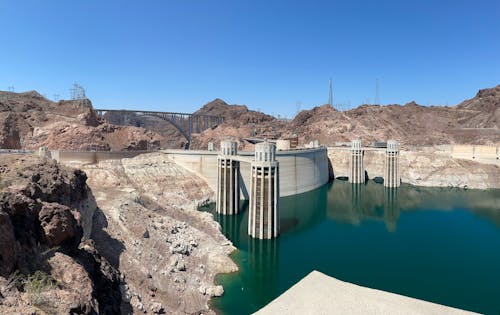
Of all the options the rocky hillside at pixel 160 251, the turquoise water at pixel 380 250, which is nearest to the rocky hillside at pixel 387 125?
the turquoise water at pixel 380 250

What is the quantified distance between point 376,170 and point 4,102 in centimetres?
8284

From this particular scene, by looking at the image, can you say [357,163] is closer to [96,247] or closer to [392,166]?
[392,166]

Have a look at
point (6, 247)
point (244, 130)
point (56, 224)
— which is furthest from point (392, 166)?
point (6, 247)

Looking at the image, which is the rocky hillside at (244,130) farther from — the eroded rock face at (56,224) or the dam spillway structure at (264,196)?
the eroded rock face at (56,224)

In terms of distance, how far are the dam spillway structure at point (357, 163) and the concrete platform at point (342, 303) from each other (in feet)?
202

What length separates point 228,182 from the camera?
4722cm

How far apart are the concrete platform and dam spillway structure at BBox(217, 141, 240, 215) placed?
2895 cm

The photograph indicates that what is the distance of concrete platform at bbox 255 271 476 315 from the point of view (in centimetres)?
1588

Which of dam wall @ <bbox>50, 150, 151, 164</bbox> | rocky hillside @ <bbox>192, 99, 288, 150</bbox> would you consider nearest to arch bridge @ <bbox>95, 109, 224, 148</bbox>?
rocky hillside @ <bbox>192, 99, 288, 150</bbox>

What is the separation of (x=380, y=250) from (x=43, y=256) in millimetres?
31484

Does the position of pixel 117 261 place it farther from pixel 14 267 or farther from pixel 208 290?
pixel 14 267

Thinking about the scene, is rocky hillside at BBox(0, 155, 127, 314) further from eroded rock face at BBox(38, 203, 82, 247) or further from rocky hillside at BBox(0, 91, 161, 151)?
rocky hillside at BBox(0, 91, 161, 151)

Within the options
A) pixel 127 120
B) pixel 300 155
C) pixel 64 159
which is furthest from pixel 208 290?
pixel 127 120

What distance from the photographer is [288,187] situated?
196 feet
